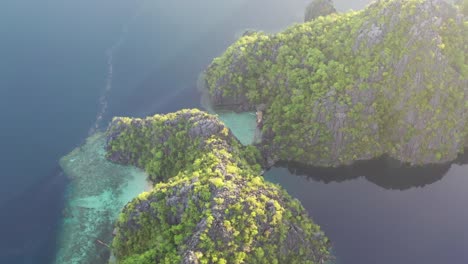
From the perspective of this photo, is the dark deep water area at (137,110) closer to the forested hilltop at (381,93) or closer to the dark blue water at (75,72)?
the dark blue water at (75,72)

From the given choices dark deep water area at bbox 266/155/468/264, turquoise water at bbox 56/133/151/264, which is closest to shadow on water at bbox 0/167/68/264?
turquoise water at bbox 56/133/151/264

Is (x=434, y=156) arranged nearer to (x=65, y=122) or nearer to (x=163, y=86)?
(x=163, y=86)

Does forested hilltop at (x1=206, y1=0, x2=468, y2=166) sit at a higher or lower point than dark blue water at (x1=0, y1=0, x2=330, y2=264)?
lower

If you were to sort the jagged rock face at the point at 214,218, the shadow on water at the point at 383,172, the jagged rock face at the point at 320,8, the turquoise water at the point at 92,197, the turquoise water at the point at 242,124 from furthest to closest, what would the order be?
the jagged rock face at the point at 320,8 < the turquoise water at the point at 242,124 < the shadow on water at the point at 383,172 < the turquoise water at the point at 92,197 < the jagged rock face at the point at 214,218

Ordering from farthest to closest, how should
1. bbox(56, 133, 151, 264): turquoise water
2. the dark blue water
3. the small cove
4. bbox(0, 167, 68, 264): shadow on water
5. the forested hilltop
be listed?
the forested hilltop → the dark blue water → bbox(0, 167, 68, 264): shadow on water → bbox(56, 133, 151, 264): turquoise water → the small cove

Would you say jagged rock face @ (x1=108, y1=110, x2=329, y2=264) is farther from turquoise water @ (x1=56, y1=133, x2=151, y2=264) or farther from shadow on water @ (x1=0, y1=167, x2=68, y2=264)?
shadow on water @ (x1=0, y1=167, x2=68, y2=264)

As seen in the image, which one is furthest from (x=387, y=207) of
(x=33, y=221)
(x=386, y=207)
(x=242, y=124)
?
(x=33, y=221)

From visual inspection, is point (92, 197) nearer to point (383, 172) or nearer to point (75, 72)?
point (75, 72)

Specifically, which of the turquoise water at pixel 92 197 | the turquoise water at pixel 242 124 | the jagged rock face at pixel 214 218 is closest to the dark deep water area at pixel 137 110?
the turquoise water at pixel 92 197
